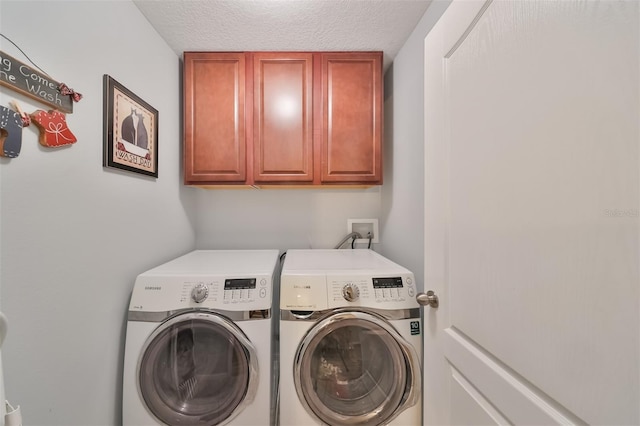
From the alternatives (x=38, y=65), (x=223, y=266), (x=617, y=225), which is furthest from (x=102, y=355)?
(x=617, y=225)

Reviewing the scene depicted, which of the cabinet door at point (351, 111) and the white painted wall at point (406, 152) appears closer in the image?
the white painted wall at point (406, 152)

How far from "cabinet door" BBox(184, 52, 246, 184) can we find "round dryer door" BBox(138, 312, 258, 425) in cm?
98

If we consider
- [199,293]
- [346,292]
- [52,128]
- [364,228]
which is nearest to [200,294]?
[199,293]

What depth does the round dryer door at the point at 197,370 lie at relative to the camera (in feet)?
3.47

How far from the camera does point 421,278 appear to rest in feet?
4.34

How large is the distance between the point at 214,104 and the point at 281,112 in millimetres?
444

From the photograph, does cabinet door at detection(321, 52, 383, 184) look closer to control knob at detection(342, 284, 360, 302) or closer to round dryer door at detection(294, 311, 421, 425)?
control knob at detection(342, 284, 360, 302)

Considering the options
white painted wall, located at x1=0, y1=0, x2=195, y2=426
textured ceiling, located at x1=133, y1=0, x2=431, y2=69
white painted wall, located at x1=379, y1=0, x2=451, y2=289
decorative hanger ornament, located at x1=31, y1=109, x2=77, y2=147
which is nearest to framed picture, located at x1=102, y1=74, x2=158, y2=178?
white painted wall, located at x1=0, y1=0, x2=195, y2=426

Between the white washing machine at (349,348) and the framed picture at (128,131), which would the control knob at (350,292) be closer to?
the white washing machine at (349,348)

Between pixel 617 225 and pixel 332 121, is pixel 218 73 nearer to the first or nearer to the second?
pixel 332 121

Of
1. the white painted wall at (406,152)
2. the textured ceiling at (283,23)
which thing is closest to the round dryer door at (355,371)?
the white painted wall at (406,152)

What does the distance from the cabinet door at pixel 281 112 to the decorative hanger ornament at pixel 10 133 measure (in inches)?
39.9

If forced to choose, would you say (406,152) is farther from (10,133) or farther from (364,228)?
(10,133)

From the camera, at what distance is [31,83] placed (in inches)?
29.8
